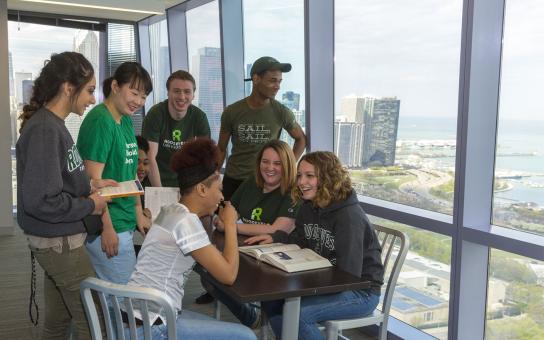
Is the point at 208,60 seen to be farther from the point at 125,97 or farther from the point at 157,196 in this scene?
the point at 125,97

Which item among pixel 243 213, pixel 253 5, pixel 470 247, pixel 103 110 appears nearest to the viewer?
pixel 103 110

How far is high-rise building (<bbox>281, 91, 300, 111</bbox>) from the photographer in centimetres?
448

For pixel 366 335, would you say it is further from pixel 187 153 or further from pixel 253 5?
pixel 253 5

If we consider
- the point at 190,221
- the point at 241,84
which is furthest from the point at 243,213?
the point at 241,84

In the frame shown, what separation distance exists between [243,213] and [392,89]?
1.33m

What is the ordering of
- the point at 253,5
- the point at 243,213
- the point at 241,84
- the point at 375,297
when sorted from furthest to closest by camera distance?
the point at 241,84, the point at 253,5, the point at 243,213, the point at 375,297

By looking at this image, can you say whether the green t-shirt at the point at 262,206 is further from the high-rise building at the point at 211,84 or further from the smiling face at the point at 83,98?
the high-rise building at the point at 211,84

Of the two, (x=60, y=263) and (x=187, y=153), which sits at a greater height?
(x=187, y=153)

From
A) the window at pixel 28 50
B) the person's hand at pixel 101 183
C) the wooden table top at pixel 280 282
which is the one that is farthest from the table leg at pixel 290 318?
the window at pixel 28 50

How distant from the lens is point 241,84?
18.3ft

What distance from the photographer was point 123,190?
2164mm

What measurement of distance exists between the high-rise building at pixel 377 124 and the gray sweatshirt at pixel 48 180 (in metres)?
2.14

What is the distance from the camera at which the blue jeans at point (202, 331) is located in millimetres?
1864

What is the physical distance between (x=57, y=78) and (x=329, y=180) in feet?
3.92
